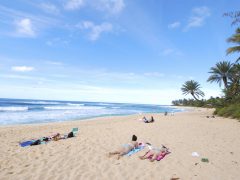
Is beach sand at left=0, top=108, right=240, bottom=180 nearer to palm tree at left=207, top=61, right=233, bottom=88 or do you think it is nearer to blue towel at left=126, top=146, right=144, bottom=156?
blue towel at left=126, top=146, right=144, bottom=156

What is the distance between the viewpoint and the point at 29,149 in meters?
7.24

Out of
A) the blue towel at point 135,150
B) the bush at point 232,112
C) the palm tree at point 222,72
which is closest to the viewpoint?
the blue towel at point 135,150

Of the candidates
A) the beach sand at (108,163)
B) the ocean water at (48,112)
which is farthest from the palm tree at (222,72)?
the beach sand at (108,163)

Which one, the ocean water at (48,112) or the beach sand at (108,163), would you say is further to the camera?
the ocean water at (48,112)

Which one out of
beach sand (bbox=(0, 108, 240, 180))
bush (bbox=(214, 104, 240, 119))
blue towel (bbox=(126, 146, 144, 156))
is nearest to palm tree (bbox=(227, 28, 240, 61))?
bush (bbox=(214, 104, 240, 119))

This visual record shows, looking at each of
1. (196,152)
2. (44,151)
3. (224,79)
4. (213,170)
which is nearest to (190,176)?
(213,170)

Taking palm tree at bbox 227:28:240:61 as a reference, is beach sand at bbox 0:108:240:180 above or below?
below

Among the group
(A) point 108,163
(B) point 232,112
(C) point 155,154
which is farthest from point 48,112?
(C) point 155,154

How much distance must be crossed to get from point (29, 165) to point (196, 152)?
5.26 m

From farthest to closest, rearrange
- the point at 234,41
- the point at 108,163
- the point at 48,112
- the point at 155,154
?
the point at 48,112 → the point at 234,41 → the point at 155,154 → the point at 108,163

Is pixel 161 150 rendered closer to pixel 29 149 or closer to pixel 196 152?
pixel 196 152

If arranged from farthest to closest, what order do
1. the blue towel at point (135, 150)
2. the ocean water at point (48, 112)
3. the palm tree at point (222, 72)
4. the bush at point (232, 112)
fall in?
the palm tree at point (222, 72), the ocean water at point (48, 112), the bush at point (232, 112), the blue towel at point (135, 150)

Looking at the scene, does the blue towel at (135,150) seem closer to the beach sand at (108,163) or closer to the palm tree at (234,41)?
the beach sand at (108,163)

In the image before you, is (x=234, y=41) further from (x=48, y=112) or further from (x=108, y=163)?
(x=48, y=112)
